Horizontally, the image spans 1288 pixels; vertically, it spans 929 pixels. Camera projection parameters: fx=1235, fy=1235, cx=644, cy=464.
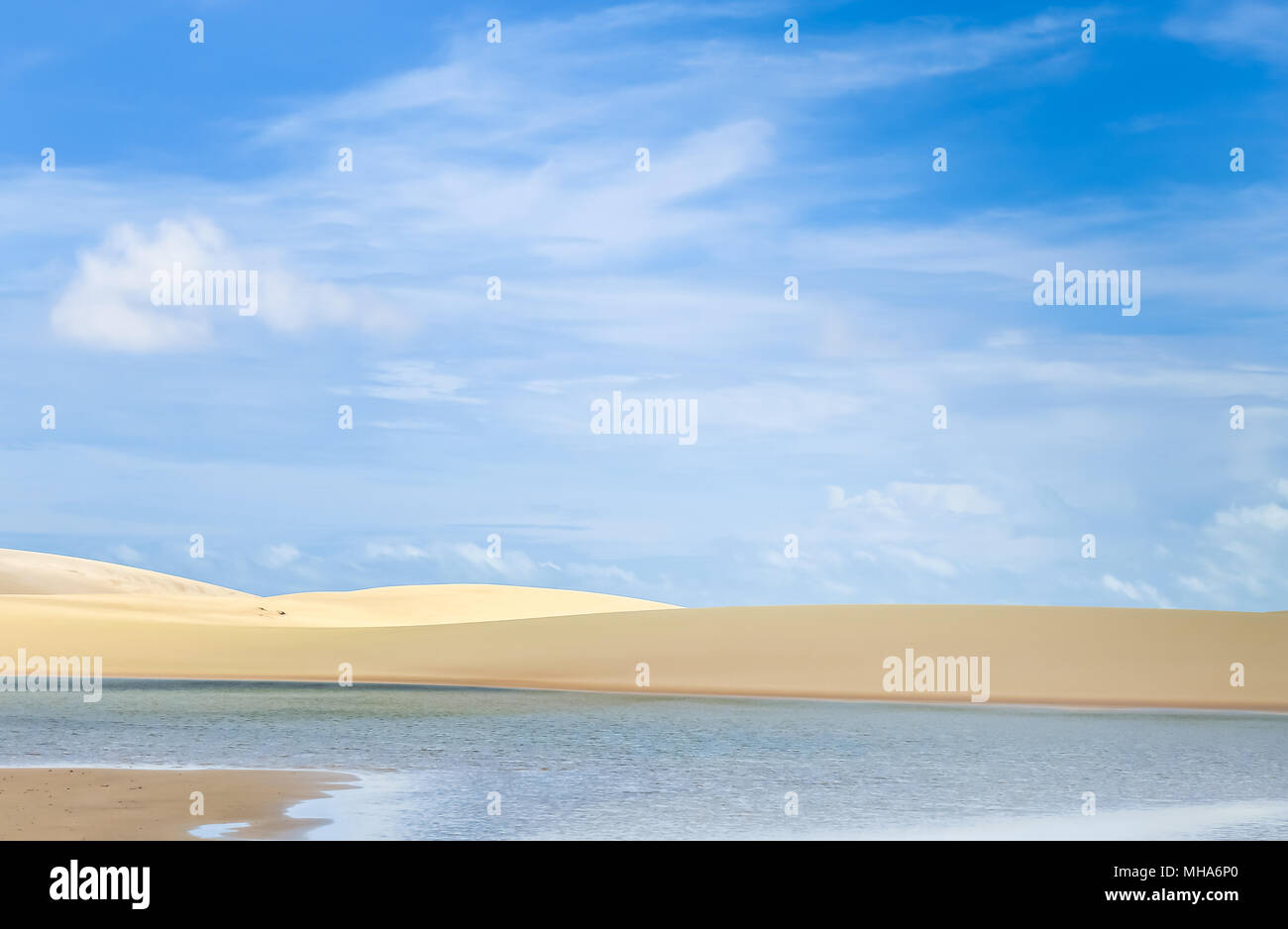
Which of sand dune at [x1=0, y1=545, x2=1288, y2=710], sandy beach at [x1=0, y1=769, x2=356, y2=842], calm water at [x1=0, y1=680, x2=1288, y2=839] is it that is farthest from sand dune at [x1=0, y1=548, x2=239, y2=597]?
sandy beach at [x1=0, y1=769, x2=356, y2=842]

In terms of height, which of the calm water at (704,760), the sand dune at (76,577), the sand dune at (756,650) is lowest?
the calm water at (704,760)

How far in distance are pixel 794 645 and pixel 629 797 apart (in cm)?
2750

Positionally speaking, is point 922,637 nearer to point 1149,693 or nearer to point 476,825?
point 1149,693

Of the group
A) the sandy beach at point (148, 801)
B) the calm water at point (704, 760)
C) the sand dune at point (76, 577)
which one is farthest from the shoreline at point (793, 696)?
the sand dune at point (76, 577)

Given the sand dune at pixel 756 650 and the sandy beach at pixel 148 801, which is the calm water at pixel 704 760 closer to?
the sandy beach at pixel 148 801

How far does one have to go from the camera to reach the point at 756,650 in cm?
4269

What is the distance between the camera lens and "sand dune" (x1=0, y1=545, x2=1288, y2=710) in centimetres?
3719

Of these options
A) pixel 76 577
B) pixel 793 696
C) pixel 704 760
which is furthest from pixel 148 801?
pixel 76 577

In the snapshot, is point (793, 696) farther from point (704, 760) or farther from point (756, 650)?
point (704, 760)

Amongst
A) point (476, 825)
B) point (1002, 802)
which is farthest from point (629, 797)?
point (1002, 802)

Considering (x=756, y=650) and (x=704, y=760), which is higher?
(x=756, y=650)

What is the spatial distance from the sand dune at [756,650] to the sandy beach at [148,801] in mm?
22060

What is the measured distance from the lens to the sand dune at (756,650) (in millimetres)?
37188

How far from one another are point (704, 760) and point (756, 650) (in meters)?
22.8
